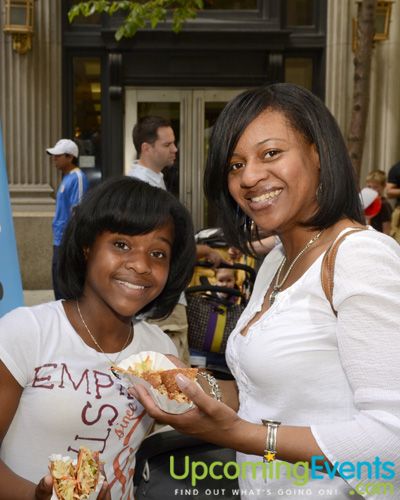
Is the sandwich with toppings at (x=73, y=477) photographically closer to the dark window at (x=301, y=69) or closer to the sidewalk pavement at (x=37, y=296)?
the sidewalk pavement at (x=37, y=296)

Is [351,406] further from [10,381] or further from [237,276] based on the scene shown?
[237,276]

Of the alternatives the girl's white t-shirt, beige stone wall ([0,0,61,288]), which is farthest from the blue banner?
beige stone wall ([0,0,61,288])

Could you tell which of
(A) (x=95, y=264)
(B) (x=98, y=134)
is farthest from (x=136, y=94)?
(A) (x=95, y=264)

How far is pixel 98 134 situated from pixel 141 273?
10.2m

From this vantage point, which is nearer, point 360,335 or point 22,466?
point 360,335

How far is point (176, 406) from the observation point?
1.96 m

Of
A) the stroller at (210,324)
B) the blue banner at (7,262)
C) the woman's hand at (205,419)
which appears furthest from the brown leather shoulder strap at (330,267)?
the stroller at (210,324)

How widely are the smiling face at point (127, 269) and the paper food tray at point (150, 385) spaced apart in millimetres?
318

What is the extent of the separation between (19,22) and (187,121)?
2880mm

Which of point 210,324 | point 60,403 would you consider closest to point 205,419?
point 60,403

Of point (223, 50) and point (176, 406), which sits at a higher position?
point (223, 50)

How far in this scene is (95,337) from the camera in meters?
2.59

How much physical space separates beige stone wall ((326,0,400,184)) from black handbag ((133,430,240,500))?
378 inches

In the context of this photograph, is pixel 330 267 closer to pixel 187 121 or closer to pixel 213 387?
pixel 213 387
